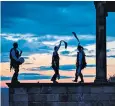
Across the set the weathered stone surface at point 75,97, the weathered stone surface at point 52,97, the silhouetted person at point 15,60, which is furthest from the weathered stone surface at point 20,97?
the weathered stone surface at point 75,97

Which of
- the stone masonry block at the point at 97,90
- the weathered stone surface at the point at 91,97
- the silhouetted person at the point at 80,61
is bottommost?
the weathered stone surface at the point at 91,97

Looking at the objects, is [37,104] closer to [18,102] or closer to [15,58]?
[18,102]

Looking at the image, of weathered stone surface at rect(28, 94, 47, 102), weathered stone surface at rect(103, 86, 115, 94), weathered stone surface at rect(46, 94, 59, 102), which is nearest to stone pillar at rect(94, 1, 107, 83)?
weathered stone surface at rect(103, 86, 115, 94)

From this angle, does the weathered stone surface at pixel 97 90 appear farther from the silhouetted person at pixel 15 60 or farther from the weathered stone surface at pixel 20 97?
the silhouetted person at pixel 15 60

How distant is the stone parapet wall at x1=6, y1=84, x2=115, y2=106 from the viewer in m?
24.0

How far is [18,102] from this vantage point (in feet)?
78.9

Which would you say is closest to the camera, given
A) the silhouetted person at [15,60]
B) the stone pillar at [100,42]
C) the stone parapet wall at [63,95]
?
the stone parapet wall at [63,95]

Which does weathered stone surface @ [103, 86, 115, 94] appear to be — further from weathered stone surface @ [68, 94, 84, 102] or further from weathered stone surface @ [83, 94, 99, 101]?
weathered stone surface @ [68, 94, 84, 102]

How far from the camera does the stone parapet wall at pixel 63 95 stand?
2397 centimetres

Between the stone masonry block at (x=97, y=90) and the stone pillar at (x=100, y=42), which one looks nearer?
the stone masonry block at (x=97, y=90)

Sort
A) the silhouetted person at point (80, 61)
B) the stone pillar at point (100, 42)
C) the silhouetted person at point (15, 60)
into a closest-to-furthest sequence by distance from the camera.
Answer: the silhouetted person at point (15, 60) → the silhouetted person at point (80, 61) → the stone pillar at point (100, 42)

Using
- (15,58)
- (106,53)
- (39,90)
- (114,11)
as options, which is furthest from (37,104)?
(114,11)

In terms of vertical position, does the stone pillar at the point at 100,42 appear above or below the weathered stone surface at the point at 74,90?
above

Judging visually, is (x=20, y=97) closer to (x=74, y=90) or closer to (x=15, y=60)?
(x=15, y=60)
